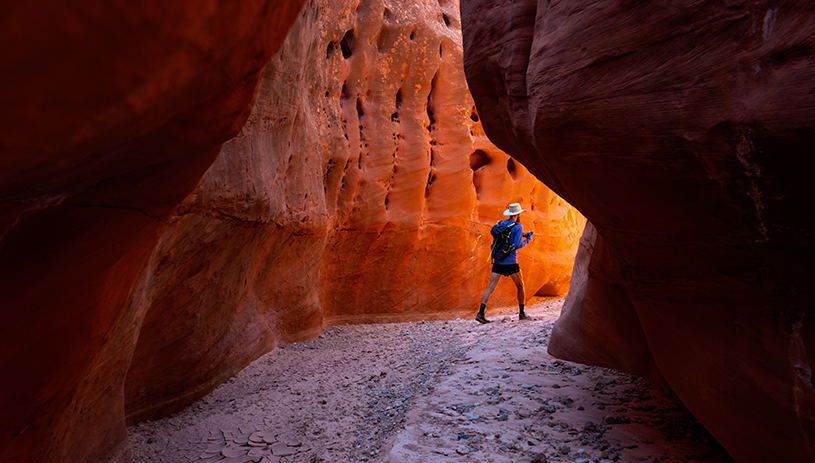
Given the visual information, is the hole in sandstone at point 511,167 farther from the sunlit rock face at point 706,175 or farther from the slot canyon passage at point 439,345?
the sunlit rock face at point 706,175

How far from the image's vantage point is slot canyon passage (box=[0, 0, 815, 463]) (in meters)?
1.51

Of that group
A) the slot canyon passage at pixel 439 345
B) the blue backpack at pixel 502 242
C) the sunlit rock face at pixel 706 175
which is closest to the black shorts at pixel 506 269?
the blue backpack at pixel 502 242

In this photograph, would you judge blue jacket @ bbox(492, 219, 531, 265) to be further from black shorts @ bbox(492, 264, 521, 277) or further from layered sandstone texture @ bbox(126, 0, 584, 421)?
layered sandstone texture @ bbox(126, 0, 584, 421)

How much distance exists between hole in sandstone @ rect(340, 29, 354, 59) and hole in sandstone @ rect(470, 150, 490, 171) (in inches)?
180

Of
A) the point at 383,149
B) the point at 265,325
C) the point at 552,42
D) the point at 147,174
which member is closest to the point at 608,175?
the point at 552,42

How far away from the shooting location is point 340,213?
32.2 ft

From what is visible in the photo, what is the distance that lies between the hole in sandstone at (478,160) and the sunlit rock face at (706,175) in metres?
10.1

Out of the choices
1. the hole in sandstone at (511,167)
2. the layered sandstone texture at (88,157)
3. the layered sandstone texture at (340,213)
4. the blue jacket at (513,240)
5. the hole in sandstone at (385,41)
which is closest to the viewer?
the layered sandstone texture at (88,157)

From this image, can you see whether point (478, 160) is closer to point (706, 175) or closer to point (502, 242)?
point (502, 242)

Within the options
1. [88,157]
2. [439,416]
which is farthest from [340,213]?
[88,157]

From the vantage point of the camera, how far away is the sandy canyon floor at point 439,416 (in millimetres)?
3076

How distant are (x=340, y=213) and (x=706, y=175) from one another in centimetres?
816

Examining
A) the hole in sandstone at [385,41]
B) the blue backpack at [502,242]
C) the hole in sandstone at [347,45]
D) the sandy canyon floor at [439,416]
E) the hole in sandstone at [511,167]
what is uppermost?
the hole in sandstone at [385,41]

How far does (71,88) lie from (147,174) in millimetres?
777
